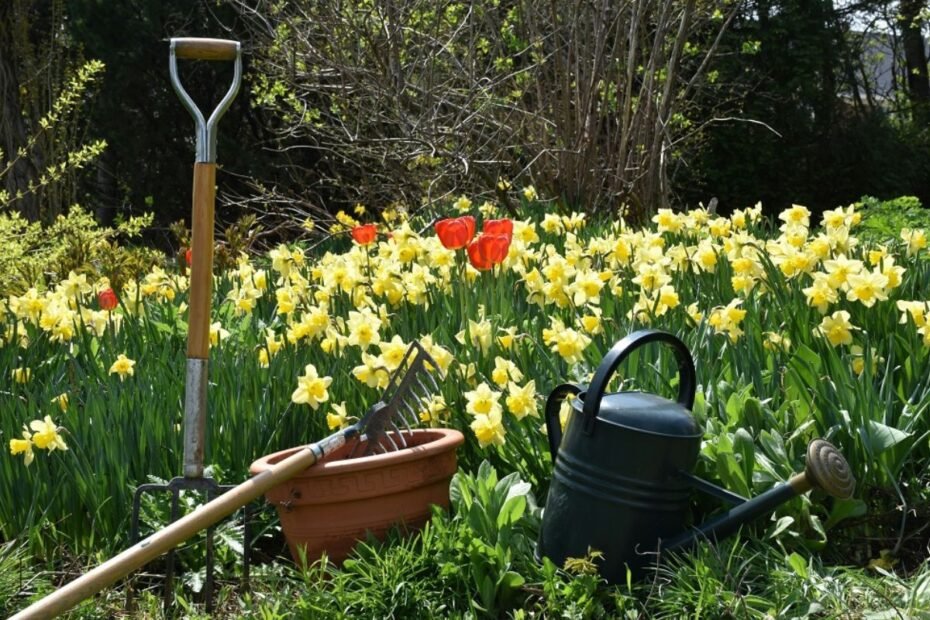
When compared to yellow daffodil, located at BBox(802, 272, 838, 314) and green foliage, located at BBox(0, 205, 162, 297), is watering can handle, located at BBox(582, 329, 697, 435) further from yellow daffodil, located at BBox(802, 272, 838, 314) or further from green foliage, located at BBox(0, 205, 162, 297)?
green foliage, located at BBox(0, 205, 162, 297)

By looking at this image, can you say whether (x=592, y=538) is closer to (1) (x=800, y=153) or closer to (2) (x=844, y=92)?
(1) (x=800, y=153)

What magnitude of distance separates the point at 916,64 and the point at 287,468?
1464 cm

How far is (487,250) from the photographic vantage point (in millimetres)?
3477

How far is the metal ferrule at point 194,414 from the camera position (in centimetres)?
225

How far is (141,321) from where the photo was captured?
14.0 feet

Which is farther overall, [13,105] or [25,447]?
[13,105]

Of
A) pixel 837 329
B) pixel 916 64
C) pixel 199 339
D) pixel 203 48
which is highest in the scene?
pixel 916 64

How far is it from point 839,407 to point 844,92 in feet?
37.2

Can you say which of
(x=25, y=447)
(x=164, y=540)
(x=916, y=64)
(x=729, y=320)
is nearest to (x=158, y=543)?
(x=164, y=540)

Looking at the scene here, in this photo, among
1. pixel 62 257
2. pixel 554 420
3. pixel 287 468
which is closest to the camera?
pixel 287 468

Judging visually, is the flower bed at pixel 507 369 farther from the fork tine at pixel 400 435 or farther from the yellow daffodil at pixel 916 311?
the fork tine at pixel 400 435

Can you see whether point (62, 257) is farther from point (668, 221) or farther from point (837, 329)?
point (837, 329)

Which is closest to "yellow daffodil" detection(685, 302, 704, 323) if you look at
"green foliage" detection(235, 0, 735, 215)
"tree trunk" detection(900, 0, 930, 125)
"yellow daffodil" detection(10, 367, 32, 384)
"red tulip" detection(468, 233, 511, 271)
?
"red tulip" detection(468, 233, 511, 271)

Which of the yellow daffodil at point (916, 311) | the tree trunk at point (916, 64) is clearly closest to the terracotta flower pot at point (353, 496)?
the yellow daffodil at point (916, 311)
